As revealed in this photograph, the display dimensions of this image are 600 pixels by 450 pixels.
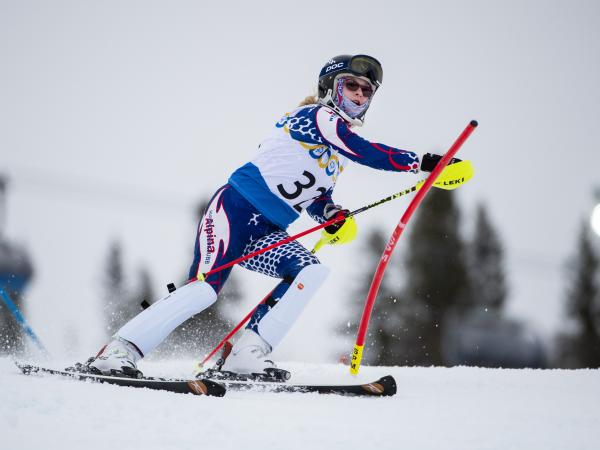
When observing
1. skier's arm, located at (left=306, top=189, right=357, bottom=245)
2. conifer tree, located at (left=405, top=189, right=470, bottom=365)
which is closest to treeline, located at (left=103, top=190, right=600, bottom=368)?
conifer tree, located at (left=405, top=189, right=470, bottom=365)

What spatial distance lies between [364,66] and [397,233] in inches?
47.0

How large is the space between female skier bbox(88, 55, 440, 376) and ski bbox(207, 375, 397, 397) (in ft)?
1.16

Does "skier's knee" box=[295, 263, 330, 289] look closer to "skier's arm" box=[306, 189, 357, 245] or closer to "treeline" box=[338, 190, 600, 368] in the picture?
"skier's arm" box=[306, 189, 357, 245]

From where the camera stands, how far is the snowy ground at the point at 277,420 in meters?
2.06

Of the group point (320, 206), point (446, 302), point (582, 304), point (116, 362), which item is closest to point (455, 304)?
point (446, 302)

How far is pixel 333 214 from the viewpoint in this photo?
173 inches

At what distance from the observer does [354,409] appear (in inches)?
113

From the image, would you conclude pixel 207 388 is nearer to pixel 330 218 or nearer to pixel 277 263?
pixel 277 263

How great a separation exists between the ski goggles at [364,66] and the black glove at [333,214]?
0.92m

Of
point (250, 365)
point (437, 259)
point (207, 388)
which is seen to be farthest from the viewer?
point (437, 259)

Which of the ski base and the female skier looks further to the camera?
the female skier

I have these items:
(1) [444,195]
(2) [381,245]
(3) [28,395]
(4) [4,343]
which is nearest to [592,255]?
(1) [444,195]

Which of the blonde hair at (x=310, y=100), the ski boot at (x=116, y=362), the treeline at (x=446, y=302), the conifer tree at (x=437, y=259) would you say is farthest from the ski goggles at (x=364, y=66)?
the conifer tree at (x=437, y=259)

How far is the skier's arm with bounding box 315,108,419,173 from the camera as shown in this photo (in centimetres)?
395
